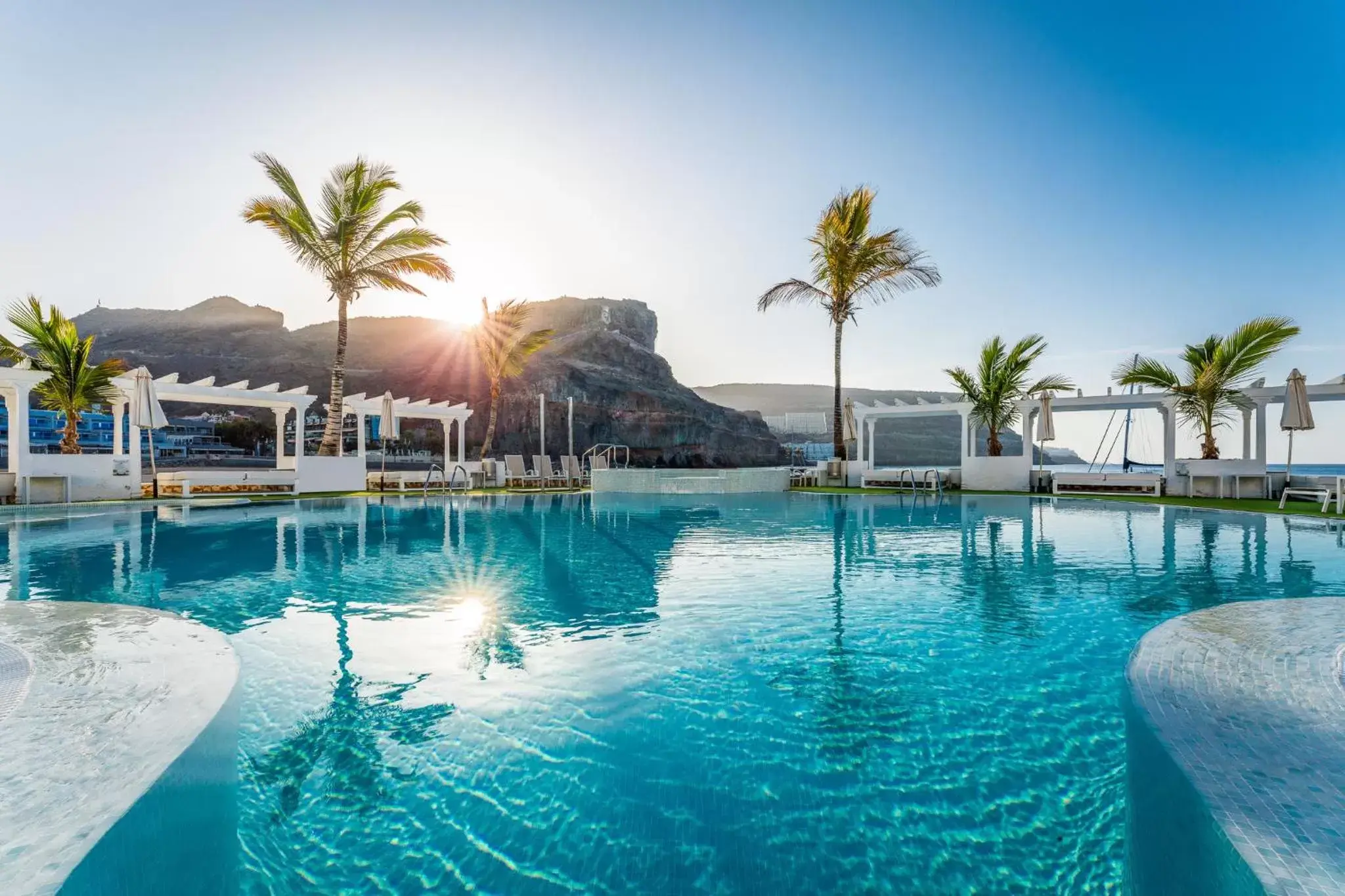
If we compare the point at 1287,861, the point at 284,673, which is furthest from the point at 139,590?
the point at 1287,861

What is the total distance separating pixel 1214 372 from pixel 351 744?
17.5 m

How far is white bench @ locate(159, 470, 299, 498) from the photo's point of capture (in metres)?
14.7

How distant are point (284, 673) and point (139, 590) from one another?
2.81 metres

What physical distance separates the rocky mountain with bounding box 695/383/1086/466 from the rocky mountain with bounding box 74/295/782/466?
1680 cm

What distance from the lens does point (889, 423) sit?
96000 millimetres

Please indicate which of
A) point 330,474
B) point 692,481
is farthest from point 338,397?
point 692,481

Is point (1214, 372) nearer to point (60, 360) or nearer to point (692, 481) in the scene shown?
point (692, 481)

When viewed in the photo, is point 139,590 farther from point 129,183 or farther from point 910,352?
point 910,352

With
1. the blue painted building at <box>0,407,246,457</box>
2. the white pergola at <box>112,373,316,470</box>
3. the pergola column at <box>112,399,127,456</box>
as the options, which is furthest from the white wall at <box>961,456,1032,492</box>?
the blue painted building at <box>0,407,246,457</box>

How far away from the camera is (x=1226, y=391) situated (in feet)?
44.3

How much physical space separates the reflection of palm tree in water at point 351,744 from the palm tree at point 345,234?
13.1 m

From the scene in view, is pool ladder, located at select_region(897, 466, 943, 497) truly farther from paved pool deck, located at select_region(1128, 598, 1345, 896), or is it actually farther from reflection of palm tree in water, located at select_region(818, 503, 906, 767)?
reflection of palm tree in water, located at select_region(818, 503, 906, 767)

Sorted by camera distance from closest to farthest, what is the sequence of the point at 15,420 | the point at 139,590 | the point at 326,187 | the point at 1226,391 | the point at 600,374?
the point at 139,590
the point at 15,420
the point at 1226,391
the point at 326,187
the point at 600,374

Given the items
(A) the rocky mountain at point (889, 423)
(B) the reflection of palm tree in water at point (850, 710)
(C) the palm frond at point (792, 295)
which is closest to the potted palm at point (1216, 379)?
(C) the palm frond at point (792, 295)
